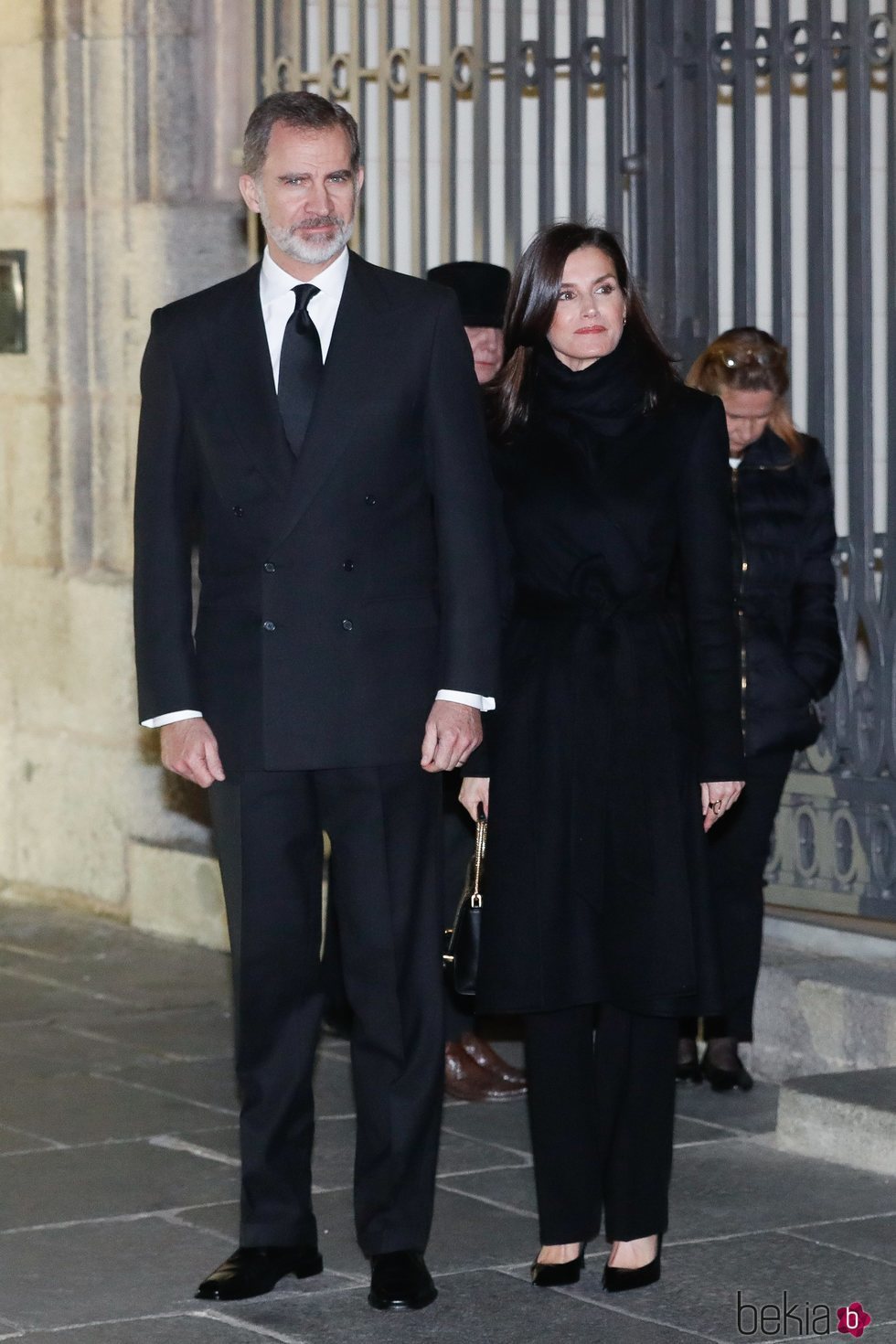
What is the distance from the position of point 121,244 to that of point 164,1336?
4.79 m

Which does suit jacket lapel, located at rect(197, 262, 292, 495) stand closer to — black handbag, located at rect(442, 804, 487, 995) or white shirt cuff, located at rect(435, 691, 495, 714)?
white shirt cuff, located at rect(435, 691, 495, 714)

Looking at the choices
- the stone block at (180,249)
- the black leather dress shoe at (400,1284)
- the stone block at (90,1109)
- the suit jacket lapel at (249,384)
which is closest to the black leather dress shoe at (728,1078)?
the stone block at (90,1109)

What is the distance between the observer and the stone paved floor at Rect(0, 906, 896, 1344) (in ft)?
13.8

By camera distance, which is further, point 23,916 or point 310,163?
point 23,916

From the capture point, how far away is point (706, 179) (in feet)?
21.3

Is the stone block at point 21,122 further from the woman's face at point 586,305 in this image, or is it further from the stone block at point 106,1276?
the stone block at point 106,1276

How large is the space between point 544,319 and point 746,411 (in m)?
1.58

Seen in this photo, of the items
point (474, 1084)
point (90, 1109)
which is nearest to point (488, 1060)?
point (474, 1084)

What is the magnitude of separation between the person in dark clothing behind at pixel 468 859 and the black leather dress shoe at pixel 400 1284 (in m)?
1.46

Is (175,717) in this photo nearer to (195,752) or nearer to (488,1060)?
(195,752)

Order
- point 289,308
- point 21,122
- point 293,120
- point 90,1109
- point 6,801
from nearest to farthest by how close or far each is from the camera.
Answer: point 293,120, point 289,308, point 90,1109, point 21,122, point 6,801

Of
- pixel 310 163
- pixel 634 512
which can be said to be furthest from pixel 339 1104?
pixel 310 163

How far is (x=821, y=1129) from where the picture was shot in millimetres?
5301

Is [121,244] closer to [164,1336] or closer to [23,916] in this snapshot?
[23,916]
